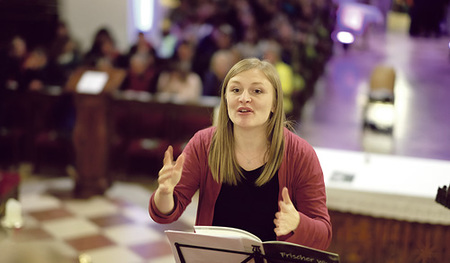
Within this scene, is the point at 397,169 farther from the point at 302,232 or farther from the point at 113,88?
the point at 113,88

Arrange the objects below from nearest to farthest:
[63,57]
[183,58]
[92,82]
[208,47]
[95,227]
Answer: [95,227], [92,82], [183,58], [63,57], [208,47]

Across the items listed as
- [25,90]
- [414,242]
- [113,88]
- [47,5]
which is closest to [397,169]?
[414,242]

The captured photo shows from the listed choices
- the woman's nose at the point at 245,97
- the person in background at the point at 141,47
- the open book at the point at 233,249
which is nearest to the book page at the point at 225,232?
the open book at the point at 233,249

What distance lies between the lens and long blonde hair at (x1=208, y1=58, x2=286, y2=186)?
2.01m

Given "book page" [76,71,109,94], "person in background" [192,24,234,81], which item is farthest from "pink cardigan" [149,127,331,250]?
"person in background" [192,24,234,81]

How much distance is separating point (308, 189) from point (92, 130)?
4.04 m

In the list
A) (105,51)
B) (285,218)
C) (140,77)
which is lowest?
(285,218)

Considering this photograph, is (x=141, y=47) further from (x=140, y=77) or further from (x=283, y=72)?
(x=283, y=72)

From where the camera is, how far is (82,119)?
5.62 m

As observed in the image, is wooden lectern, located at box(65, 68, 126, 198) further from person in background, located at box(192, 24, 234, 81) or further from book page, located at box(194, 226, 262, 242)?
book page, located at box(194, 226, 262, 242)

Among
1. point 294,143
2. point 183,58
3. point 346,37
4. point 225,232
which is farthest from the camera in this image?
point 346,37

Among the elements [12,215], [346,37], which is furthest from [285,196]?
[346,37]

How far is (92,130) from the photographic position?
567cm

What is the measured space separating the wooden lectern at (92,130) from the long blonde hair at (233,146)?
3.71 meters
